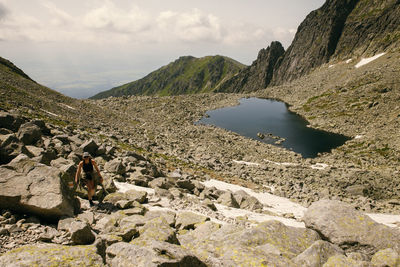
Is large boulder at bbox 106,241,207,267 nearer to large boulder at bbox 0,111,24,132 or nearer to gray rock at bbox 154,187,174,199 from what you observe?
gray rock at bbox 154,187,174,199

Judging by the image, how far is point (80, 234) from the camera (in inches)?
353

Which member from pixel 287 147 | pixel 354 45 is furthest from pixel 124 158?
pixel 354 45

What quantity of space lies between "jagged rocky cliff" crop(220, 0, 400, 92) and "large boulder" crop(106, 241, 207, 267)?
148403 mm

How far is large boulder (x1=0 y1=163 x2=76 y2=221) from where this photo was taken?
32.4 feet

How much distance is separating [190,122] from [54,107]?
146 ft

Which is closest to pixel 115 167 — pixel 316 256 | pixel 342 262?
pixel 316 256

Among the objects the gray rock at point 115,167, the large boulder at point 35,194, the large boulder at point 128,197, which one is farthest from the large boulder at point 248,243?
the gray rock at point 115,167

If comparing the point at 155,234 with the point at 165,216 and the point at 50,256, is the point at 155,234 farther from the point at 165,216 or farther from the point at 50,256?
the point at 165,216

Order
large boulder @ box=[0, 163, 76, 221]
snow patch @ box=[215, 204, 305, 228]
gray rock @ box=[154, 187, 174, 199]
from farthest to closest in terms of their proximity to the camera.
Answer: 1. snow patch @ box=[215, 204, 305, 228]
2. gray rock @ box=[154, 187, 174, 199]
3. large boulder @ box=[0, 163, 76, 221]

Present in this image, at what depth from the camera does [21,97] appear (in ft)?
147

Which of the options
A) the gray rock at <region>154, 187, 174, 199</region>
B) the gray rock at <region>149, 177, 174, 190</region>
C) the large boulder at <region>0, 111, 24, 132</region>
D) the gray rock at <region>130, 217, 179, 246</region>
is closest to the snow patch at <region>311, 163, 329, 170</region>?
the gray rock at <region>149, 177, 174, 190</region>

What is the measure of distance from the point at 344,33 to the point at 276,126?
396 ft

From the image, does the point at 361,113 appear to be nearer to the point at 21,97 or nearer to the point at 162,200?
the point at 162,200

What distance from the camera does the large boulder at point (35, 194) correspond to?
988cm
